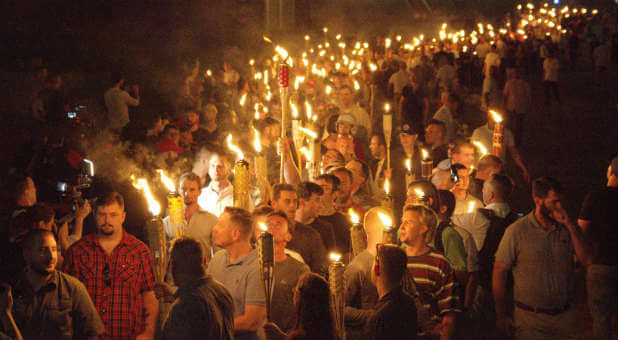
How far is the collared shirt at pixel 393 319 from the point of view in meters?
3.39

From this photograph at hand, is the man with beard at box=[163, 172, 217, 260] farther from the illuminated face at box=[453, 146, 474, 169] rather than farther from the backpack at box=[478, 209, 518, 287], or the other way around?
the illuminated face at box=[453, 146, 474, 169]

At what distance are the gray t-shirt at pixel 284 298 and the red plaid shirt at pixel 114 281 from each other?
94 cm

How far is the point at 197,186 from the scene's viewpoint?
19.4 ft

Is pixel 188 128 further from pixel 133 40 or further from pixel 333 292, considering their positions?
pixel 133 40

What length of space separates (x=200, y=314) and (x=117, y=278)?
1.26 meters

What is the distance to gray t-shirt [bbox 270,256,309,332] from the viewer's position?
4270 mm

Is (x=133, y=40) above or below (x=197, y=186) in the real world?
above

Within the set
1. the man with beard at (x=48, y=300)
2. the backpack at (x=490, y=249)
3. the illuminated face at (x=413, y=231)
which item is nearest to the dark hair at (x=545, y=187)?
the backpack at (x=490, y=249)

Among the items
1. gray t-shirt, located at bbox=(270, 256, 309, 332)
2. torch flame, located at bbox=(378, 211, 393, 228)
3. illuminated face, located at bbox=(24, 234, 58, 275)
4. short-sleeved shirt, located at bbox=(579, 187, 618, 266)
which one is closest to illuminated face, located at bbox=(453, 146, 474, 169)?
short-sleeved shirt, located at bbox=(579, 187, 618, 266)

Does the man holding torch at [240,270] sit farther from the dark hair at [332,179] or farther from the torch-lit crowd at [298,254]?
the dark hair at [332,179]

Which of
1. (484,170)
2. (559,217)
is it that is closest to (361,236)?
(559,217)

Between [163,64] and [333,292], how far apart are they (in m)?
16.9

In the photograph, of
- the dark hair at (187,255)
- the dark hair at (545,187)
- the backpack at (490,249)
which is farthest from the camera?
the backpack at (490,249)

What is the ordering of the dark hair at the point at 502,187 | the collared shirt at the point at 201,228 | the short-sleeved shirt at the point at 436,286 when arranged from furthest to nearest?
the collared shirt at the point at 201,228 < the dark hair at the point at 502,187 < the short-sleeved shirt at the point at 436,286
